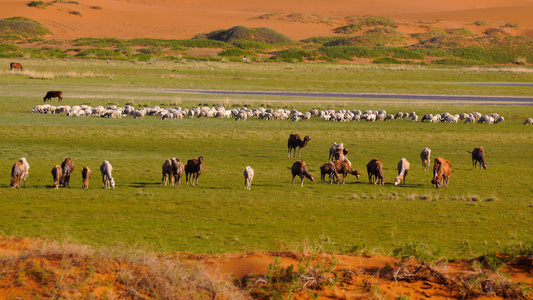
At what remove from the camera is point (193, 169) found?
2273 cm

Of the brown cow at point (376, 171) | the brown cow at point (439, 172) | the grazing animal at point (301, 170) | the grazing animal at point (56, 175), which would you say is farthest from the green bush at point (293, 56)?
the grazing animal at point (56, 175)

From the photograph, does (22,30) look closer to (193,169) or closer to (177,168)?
(193,169)

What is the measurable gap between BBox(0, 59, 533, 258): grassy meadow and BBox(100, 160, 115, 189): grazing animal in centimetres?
42

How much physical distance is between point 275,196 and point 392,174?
649 cm

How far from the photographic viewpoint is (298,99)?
5728cm

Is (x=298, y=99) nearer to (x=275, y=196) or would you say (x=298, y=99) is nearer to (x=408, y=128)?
(x=408, y=128)

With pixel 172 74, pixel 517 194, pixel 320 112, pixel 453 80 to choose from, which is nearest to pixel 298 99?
pixel 320 112

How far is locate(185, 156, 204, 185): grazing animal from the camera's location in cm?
2248

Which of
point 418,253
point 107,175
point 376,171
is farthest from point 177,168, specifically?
point 418,253

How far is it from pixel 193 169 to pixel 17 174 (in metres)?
5.62

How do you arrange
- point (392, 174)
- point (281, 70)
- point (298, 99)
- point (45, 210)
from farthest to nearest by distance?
point (281, 70) < point (298, 99) < point (392, 174) < point (45, 210)

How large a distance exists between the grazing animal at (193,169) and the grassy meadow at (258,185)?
44 cm

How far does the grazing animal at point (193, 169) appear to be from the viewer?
885 inches

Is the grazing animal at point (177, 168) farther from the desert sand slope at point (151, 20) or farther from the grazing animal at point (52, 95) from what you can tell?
the desert sand slope at point (151, 20)
